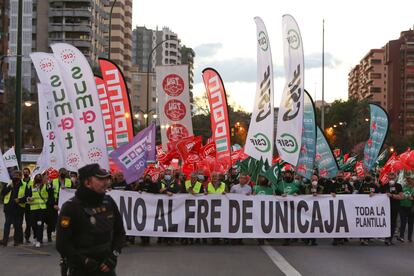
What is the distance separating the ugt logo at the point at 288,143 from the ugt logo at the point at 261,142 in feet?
1.17

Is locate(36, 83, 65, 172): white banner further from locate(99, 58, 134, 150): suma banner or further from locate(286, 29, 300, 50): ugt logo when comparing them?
locate(286, 29, 300, 50): ugt logo

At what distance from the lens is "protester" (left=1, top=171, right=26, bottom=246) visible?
14.9m

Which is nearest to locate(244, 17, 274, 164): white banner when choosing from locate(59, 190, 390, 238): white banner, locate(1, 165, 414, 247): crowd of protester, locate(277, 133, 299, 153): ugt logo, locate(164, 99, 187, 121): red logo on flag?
locate(277, 133, 299, 153): ugt logo

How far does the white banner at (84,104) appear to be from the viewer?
15.4 m

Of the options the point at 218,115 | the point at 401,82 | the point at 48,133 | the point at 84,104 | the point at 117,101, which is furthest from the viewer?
the point at 401,82

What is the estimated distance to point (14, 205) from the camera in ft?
49.2

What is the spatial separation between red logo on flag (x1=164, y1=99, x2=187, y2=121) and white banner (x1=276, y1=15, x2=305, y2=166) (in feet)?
19.9

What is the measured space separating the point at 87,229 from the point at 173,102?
61.2ft

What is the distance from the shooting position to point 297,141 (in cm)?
1784

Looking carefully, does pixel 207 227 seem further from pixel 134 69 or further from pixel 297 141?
pixel 134 69

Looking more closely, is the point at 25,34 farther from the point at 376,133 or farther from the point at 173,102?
the point at 376,133

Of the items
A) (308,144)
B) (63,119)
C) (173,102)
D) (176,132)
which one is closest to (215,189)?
(63,119)

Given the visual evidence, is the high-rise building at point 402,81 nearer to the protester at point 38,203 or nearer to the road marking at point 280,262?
the road marking at point 280,262

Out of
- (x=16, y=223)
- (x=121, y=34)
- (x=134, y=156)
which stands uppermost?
(x=121, y=34)
